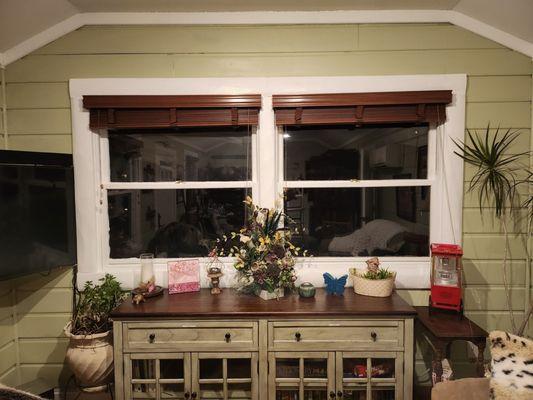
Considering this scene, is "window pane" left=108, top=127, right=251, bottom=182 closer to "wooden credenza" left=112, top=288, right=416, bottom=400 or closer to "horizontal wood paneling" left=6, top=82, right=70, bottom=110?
"horizontal wood paneling" left=6, top=82, right=70, bottom=110

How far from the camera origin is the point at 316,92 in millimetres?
2465

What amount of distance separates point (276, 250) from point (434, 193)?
1.24 meters

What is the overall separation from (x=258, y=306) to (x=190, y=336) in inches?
17.1

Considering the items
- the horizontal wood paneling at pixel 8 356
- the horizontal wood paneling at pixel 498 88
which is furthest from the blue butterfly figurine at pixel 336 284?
the horizontal wood paneling at pixel 8 356

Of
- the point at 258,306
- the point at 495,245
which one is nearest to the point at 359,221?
the point at 495,245

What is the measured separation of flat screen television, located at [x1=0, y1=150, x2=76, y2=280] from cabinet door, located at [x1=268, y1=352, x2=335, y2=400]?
1.60 m

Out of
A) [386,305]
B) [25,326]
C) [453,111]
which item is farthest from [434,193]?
[25,326]

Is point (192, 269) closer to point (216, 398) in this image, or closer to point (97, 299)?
point (97, 299)

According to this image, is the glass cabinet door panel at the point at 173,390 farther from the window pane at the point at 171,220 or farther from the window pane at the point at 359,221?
the window pane at the point at 359,221

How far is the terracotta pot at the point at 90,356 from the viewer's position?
2.26 metres

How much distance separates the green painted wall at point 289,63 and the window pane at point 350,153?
40 cm

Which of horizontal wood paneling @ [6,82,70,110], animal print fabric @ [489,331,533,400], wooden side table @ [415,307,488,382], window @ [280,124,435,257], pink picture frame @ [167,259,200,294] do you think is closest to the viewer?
animal print fabric @ [489,331,533,400]

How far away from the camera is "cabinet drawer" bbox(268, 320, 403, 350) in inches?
81.6

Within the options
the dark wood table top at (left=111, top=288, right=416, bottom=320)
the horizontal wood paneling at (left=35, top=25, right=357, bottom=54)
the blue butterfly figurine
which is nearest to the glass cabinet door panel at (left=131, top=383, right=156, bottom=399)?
the dark wood table top at (left=111, top=288, right=416, bottom=320)
